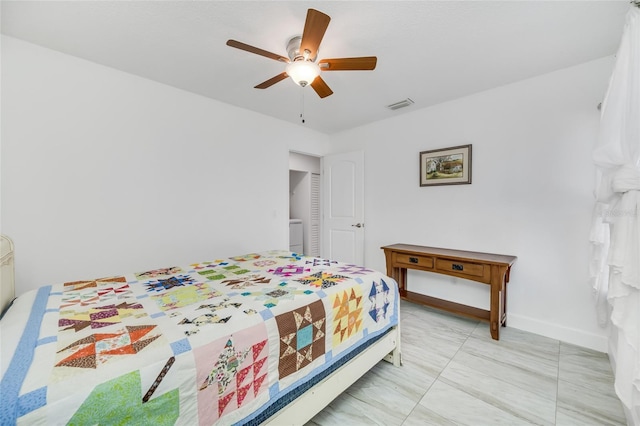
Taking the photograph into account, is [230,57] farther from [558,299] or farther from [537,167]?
[558,299]

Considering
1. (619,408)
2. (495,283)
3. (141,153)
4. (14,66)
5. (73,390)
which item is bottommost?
(619,408)

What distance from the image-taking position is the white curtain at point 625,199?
1.22 metres

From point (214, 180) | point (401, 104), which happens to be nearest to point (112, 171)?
point (214, 180)

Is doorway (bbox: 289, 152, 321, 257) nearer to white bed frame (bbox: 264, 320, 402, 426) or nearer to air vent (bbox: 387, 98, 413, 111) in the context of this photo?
Answer: air vent (bbox: 387, 98, 413, 111)

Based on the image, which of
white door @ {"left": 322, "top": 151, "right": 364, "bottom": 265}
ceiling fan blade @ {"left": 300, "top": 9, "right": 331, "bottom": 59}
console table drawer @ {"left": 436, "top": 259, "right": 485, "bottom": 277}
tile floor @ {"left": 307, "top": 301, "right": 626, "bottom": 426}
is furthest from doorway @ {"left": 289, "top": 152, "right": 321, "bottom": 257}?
ceiling fan blade @ {"left": 300, "top": 9, "right": 331, "bottom": 59}

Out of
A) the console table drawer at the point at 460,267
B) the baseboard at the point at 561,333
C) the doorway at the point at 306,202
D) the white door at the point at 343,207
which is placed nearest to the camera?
the baseboard at the point at 561,333

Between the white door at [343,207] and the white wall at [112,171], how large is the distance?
1.35 m

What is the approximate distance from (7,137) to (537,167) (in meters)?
4.48

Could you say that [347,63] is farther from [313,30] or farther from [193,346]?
[193,346]

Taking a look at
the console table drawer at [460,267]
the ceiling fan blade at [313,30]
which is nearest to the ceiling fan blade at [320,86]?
the ceiling fan blade at [313,30]

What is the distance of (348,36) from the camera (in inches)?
74.5

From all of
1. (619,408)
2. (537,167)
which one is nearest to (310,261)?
(619,408)

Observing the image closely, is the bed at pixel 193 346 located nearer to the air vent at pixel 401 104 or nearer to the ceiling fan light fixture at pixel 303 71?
the ceiling fan light fixture at pixel 303 71

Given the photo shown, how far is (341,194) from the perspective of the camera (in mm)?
4195
